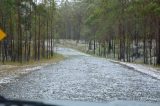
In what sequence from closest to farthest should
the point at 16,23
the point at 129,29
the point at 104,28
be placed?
the point at 16,23
the point at 129,29
the point at 104,28

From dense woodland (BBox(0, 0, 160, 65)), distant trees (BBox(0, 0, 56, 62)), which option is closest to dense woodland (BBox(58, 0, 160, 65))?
dense woodland (BBox(0, 0, 160, 65))

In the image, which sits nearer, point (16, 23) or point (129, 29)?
point (16, 23)

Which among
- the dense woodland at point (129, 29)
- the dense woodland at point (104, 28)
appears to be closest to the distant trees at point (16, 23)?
the dense woodland at point (104, 28)

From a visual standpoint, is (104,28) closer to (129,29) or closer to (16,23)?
(129,29)

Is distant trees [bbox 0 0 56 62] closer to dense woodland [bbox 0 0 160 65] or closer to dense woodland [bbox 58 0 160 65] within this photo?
dense woodland [bbox 0 0 160 65]

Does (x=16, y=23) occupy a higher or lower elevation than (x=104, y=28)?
higher

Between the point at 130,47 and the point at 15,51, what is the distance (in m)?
26.6

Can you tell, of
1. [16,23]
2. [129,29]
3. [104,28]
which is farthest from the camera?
[104,28]

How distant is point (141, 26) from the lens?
238ft

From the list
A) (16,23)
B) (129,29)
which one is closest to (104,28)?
(129,29)

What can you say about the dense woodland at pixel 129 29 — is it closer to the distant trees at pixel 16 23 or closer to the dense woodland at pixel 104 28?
the dense woodland at pixel 104 28

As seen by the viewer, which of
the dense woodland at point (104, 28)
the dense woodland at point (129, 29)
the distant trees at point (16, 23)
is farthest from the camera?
the dense woodland at point (104, 28)

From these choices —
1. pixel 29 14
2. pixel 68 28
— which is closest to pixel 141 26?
pixel 29 14

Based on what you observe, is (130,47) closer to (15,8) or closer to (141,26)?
(141,26)
